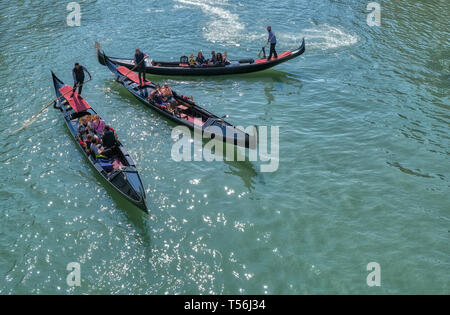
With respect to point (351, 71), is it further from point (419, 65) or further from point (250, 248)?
point (250, 248)

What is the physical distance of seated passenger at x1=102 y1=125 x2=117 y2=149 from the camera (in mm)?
14375

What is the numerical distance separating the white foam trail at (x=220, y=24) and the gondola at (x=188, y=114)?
7785 millimetres

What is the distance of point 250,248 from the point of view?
A: 11.7m

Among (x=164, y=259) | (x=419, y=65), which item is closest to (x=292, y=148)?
(x=164, y=259)

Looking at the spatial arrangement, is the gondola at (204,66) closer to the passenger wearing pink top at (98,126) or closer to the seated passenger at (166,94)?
the seated passenger at (166,94)

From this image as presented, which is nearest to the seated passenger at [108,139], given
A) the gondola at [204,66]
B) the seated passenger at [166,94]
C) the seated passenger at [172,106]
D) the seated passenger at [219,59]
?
the seated passenger at [172,106]

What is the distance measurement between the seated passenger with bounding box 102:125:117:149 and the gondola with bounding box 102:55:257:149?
3517 millimetres

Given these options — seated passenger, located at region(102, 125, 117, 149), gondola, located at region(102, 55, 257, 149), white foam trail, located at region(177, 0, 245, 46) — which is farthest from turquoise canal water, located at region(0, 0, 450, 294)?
seated passenger, located at region(102, 125, 117, 149)

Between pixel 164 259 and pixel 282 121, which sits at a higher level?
pixel 282 121

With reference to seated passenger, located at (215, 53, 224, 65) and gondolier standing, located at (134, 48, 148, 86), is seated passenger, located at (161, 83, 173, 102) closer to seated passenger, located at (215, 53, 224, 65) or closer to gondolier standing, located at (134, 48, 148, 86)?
gondolier standing, located at (134, 48, 148, 86)

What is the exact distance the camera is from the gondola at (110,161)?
40.9ft

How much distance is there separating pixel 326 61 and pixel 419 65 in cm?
537

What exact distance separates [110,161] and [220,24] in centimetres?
1738

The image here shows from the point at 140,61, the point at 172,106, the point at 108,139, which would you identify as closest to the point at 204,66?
the point at 140,61
